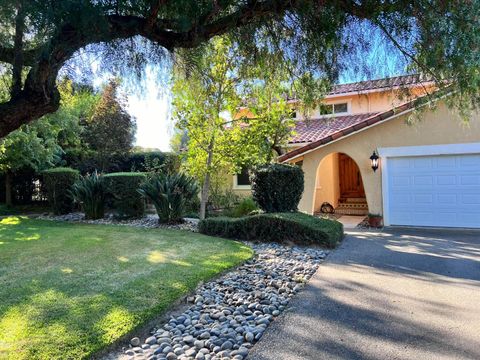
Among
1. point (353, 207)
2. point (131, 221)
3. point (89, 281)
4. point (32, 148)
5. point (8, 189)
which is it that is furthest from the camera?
point (8, 189)

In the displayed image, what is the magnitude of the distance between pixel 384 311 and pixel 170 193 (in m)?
7.79

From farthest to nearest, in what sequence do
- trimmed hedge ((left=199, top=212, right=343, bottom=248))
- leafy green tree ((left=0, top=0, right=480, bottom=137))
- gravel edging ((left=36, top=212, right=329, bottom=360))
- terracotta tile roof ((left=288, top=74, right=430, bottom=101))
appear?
trimmed hedge ((left=199, top=212, right=343, bottom=248)) < terracotta tile roof ((left=288, top=74, right=430, bottom=101)) < gravel edging ((left=36, top=212, right=329, bottom=360)) < leafy green tree ((left=0, top=0, right=480, bottom=137))

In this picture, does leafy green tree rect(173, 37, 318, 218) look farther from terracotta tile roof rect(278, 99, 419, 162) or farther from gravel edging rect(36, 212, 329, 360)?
gravel edging rect(36, 212, 329, 360)

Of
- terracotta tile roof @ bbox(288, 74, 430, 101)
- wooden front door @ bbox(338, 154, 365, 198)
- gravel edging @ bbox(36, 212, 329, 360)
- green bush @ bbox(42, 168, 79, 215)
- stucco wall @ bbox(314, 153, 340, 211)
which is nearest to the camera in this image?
gravel edging @ bbox(36, 212, 329, 360)

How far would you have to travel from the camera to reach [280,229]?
8.55 m

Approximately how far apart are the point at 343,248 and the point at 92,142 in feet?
50.5

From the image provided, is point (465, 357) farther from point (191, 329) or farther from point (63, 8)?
point (63, 8)

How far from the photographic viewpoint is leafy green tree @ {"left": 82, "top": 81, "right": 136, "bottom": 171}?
1792cm

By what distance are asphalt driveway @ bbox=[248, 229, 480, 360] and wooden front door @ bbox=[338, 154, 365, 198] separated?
30.2 ft

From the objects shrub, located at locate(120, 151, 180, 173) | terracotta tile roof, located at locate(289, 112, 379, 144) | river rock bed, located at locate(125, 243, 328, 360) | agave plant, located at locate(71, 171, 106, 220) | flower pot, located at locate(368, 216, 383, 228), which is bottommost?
river rock bed, located at locate(125, 243, 328, 360)

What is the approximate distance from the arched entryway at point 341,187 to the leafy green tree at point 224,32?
10.4m

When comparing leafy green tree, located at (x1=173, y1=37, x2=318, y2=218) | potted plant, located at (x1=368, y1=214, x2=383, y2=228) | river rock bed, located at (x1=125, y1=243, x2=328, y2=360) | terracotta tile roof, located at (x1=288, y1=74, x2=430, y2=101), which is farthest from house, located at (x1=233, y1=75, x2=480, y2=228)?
river rock bed, located at (x1=125, y1=243, x2=328, y2=360)

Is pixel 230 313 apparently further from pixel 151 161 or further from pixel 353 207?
pixel 151 161

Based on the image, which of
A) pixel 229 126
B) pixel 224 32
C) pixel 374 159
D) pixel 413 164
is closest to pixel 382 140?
pixel 374 159
